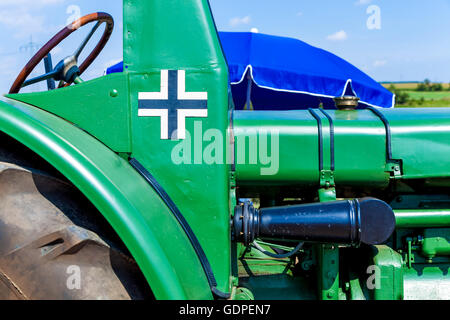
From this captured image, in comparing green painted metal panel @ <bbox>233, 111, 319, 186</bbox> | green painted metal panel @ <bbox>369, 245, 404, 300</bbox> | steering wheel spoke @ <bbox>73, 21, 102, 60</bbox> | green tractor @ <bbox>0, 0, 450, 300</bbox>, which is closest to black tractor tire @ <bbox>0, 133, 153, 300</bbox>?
green tractor @ <bbox>0, 0, 450, 300</bbox>

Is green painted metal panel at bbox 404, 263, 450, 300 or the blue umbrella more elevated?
the blue umbrella

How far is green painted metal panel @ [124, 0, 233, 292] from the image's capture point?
1.41m

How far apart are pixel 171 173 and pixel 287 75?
605 cm

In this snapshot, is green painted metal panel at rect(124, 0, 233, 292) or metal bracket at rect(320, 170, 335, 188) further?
metal bracket at rect(320, 170, 335, 188)

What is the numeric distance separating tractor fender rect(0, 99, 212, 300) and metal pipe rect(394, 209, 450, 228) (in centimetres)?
102

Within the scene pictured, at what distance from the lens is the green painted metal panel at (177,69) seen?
1.41 m

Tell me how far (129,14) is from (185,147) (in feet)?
1.47

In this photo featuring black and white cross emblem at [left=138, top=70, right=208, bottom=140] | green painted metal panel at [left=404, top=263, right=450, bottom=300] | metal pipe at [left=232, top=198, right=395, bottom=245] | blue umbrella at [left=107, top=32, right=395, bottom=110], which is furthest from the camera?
blue umbrella at [left=107, top=32, right=395, bottom=110]

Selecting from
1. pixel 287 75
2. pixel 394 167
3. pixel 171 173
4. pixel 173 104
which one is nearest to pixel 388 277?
pixel 394 167

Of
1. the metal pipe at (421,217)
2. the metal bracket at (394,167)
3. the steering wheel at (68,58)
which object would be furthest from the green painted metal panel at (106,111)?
the metal pipe at (421,217)

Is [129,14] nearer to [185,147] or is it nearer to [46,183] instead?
[185,147]

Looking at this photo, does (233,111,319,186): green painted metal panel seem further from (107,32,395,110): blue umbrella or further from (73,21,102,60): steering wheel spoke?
(107,32,395,110): blue umbrella

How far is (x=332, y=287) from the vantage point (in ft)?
6.36
